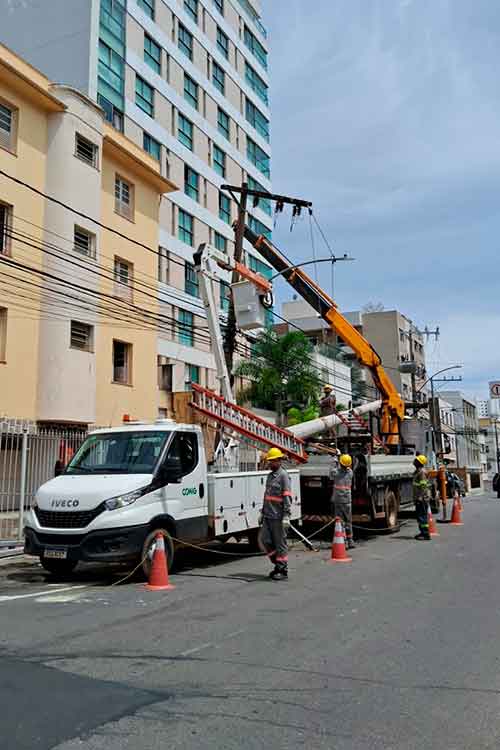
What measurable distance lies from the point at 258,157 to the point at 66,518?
129 ft

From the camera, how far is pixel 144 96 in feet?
104

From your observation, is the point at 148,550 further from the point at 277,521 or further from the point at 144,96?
the point at 144,96

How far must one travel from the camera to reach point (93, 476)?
392 inches

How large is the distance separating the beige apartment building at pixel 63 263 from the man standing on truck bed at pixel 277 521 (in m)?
12.3

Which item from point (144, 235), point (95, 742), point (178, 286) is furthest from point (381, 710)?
point (178, 286)

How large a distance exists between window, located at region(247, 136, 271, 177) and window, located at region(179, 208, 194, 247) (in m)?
11.1

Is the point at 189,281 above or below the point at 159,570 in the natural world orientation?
above

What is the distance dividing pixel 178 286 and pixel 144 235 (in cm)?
515

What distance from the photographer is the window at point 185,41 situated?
117 ft

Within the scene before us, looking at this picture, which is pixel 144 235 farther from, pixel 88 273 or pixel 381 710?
pixel 381 710

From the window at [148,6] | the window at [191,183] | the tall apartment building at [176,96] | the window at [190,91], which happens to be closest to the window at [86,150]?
the tall apartment building at [176,96]

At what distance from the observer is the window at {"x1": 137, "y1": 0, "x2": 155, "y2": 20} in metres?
32.2

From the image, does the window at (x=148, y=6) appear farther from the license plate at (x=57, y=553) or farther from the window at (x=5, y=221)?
the license plate at (x=57, y=553)

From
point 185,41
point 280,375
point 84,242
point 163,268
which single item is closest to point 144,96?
point 185,41
